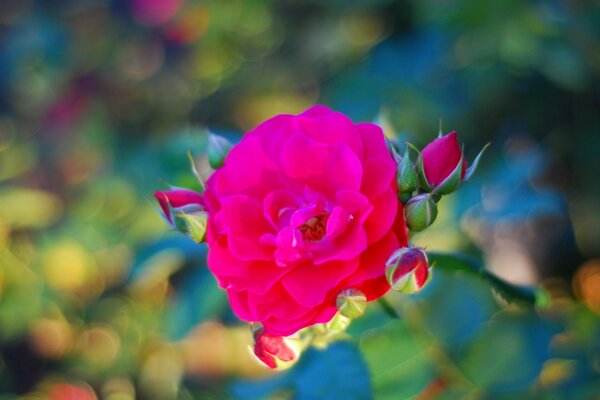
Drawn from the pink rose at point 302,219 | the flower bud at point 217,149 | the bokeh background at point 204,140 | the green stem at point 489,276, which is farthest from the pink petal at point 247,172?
the bokeh background at point 204,140

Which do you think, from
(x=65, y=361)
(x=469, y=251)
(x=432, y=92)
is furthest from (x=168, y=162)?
(x=65, y=361)

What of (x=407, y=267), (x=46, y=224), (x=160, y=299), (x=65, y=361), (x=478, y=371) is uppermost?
(x=407, y=267)

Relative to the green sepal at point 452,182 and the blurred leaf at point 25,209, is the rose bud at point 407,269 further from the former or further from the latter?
→ the blurred leaf at point 25,209

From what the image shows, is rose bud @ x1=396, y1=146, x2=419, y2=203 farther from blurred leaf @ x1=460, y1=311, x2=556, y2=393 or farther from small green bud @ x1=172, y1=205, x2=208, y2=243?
blurred leaf @ x1=460, y1=311, x2=556, y2=393

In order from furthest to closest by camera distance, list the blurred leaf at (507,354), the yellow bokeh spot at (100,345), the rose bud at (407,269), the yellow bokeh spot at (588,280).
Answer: the yellow bokeh spot at (100,345)
the yellow bokeh spot at (588,280)
the blurred leaf at (507,354)
the rose bud at (407,269)

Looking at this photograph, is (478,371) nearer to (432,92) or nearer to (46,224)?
(432,92)

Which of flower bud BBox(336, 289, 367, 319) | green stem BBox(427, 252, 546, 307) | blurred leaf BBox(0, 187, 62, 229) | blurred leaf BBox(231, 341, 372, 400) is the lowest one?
blurred leaf BBox(0, 187, 62, 229)

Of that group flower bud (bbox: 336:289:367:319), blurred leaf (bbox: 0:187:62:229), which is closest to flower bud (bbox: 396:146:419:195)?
Result: flower bud (bbox: 336:289:367:319)
